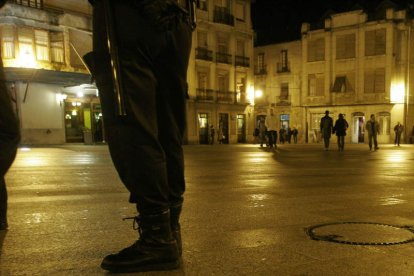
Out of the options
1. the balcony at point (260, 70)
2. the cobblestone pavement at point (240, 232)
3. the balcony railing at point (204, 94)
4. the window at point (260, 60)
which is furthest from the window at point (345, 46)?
the cobblestone pavement at point (240, 232)

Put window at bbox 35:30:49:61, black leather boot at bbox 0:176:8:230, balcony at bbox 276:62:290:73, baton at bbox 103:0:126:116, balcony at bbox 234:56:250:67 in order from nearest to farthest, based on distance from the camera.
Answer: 1. baton at bbox 103:0:126:116
2. black leather boot at bbox 0:176:8:230
3. window at bbox 35:30:49:61
4. balcony at bbox 234:56:250:67
5. balcony at bbox 276:62:290:73

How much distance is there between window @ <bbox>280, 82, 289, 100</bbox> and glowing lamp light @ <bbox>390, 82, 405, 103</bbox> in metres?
11.5

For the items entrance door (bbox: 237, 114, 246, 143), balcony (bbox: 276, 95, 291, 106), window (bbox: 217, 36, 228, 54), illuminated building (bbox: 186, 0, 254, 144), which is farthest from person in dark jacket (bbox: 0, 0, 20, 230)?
balcony (bbox: 276, 95, 291, 106)

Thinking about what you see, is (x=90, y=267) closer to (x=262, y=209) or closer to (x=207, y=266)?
(x=207, y=266)

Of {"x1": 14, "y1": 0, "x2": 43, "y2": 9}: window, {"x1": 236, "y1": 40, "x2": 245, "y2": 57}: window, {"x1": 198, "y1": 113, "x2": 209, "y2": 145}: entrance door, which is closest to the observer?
{"x1": 14, "y1": 0, "x2": 43, "y2": 9}: window

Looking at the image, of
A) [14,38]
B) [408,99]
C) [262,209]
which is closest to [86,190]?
[262,209]

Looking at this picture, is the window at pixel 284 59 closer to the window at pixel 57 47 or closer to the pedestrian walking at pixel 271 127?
the pedestrian walking at pixel 271 127

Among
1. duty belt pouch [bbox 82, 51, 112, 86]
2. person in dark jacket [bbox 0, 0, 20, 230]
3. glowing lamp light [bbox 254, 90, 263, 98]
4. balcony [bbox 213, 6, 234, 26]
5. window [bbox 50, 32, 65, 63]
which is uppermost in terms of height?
balcony [bbox 213, 6, 234, 26]

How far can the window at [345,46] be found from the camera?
4344 centimetres

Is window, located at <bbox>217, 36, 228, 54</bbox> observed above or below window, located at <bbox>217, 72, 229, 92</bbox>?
above

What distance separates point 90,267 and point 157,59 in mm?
1193

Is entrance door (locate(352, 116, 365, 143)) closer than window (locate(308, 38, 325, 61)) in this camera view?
Yes

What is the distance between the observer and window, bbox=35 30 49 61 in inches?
1098

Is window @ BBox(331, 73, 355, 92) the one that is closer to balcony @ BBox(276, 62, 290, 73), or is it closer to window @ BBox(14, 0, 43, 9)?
balcony @ BBox(276, 62, 290, 73)
